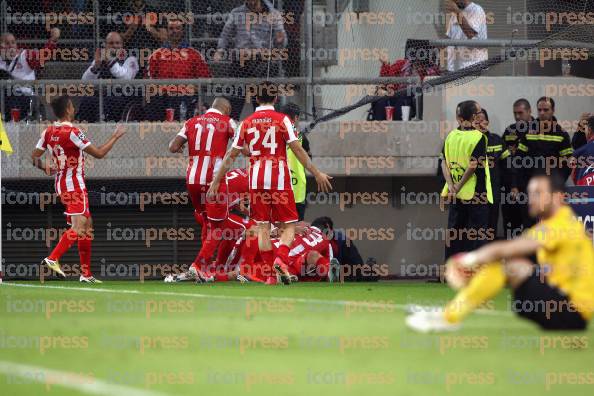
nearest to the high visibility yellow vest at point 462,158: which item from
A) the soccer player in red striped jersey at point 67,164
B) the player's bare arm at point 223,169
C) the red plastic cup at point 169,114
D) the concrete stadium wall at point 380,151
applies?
the concrete stadium wall at point 380,151

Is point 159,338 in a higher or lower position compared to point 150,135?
lower

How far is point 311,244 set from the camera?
1588 cm

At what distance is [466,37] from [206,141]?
4.52m

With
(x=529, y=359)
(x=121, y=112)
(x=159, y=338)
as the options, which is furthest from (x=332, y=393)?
(x=121, y=112)

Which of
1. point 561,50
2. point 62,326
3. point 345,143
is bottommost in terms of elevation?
point 62,326

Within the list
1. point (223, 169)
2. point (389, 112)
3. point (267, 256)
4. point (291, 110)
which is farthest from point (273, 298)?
point (389, 112)

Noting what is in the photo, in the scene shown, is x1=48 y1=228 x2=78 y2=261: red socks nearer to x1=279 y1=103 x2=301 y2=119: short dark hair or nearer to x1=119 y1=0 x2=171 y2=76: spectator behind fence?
x1=279 y1=103 x2=301 y2=119: short dark hair

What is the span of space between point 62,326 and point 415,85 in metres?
8.98

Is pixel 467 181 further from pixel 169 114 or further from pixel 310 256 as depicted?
pixel 169 114

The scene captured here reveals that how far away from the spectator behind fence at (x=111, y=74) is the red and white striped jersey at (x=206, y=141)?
2.90 meters

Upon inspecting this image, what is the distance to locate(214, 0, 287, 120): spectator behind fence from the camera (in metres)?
17.9

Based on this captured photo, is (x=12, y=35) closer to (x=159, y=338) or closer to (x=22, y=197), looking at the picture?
(x=22, y=197)

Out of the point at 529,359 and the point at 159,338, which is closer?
the point at 529,359

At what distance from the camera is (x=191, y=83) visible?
57.4ft
